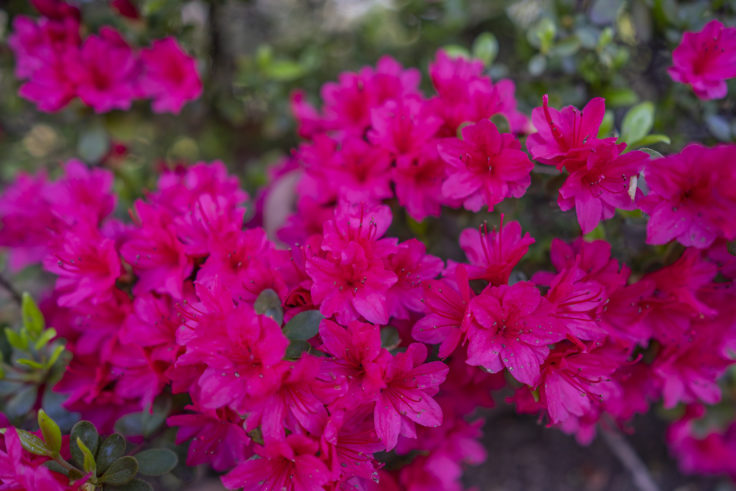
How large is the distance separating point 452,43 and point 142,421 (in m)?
1.49

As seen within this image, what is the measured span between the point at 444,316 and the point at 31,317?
2.67ft

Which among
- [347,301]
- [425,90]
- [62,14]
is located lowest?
[425,90]

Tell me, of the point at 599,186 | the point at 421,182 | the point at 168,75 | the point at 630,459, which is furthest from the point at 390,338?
the point at 630,459

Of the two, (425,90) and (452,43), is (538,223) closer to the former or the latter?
(425,90)

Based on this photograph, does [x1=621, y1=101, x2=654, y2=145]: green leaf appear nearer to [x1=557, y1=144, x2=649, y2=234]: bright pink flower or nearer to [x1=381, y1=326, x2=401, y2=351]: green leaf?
[x1=557, y1=144, x2=649, y2=234]: bright pink flower

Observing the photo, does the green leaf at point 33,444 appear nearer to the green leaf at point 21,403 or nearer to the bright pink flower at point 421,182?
the green leaf at point 21,403

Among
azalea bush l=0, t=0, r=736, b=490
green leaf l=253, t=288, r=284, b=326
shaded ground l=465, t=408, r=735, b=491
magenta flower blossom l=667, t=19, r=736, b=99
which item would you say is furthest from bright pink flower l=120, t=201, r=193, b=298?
shaded ground l=465, t=408, r=735, b=491

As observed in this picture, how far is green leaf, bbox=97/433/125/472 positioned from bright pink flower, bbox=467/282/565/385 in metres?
0.58

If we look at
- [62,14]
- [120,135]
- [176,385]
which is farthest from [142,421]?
[62,14]

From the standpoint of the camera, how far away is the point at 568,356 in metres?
0.83

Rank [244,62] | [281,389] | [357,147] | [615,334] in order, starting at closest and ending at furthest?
[281,389] → [615,334] → [357,147] → [244,62]

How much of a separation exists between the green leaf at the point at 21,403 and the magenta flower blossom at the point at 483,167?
860 mm

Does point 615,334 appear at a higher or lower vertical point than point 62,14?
lower

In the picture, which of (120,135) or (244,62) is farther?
(244,62)
